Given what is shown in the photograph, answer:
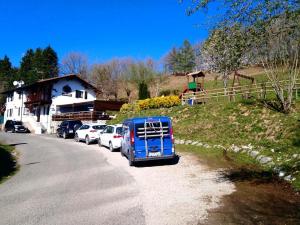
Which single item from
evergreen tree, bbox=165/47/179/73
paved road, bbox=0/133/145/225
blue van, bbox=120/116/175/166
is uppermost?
evergreen tree, bbox=165/47/179/73

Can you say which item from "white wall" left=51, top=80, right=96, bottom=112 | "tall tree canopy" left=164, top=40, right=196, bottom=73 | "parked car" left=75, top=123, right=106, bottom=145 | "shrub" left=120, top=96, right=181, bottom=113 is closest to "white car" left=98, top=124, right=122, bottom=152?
"parked car" left=75, top=123, right=106, bottom=145

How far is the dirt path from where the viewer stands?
25.6 ft

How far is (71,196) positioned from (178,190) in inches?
126

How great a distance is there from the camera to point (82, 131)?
28.9 metres

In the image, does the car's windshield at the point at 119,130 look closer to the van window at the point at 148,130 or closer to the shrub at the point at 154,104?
the van window at the point at 148,130

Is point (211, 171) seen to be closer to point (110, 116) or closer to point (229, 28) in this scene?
point (229, 28)

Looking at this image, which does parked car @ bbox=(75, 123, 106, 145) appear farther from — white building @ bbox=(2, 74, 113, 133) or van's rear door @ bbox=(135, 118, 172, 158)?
white building @ bbox=(2, 74, 113, 133)

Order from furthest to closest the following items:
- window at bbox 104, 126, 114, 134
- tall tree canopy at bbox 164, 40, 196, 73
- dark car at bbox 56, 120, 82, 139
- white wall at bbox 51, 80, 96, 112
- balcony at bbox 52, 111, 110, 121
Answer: tall tree canopy at bbox 164, 40, 196, 73 < white wall at bbox 51, 80, 96, 112 < balcony at bbox 52, 111, 110, 121 < dark car at bbox 56, 120, 82, 139 < window at bbox 104, 126, 114, 134

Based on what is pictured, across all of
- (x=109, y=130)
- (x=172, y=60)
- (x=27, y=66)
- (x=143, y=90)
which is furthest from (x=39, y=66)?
(x=109, y=130)

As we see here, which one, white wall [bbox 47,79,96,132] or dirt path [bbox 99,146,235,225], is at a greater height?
white wall [bbox 47,79,96,132]

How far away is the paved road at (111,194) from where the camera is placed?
25.5ft

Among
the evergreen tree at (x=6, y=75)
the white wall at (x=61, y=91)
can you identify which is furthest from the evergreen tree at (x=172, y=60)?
the white wall at (x=61, y=91)

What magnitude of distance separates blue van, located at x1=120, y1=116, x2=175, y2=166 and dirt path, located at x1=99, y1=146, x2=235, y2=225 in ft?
1.77

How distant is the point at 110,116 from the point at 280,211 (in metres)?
35.6
